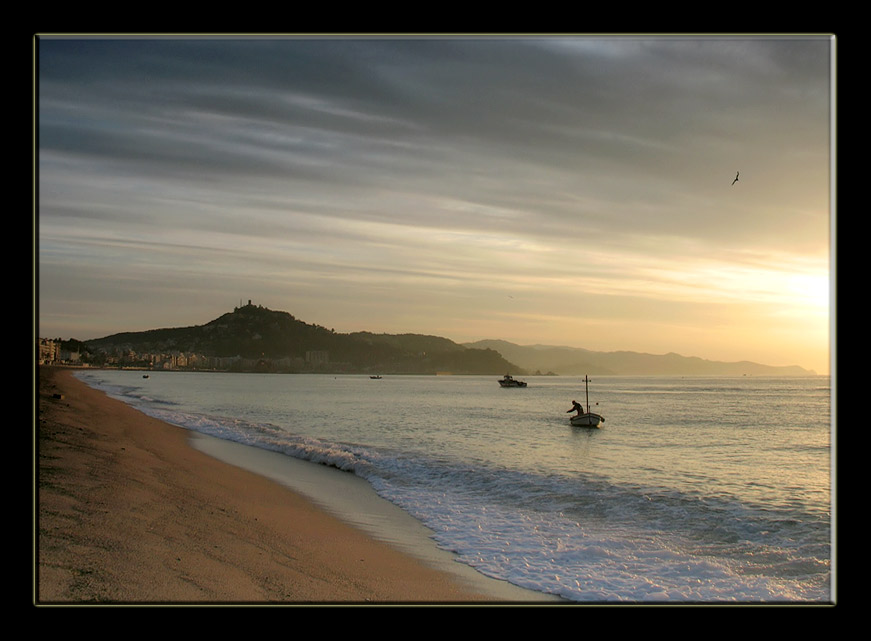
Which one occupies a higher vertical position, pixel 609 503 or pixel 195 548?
pixel 195 548

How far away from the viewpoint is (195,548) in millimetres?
5812

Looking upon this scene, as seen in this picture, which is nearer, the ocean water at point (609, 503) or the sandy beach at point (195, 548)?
the sandy beach at point (195, 548)

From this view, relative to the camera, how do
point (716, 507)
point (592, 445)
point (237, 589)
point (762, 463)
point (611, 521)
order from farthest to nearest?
point (592, 445) → point (762, 463) → point (716, 507) → point (611, 521) → point (237, 589)

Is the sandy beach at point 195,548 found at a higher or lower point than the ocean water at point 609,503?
higher

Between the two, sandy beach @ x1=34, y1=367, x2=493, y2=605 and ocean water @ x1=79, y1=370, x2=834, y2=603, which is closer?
sandy beach @ x1=34, y1=367, x2=493, y2=605

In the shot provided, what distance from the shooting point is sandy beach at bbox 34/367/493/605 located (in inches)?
184

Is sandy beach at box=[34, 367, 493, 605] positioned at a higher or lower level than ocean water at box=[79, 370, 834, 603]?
higher

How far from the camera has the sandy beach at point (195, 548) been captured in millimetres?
4681

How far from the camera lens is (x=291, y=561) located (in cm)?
598

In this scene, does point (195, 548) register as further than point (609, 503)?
No
